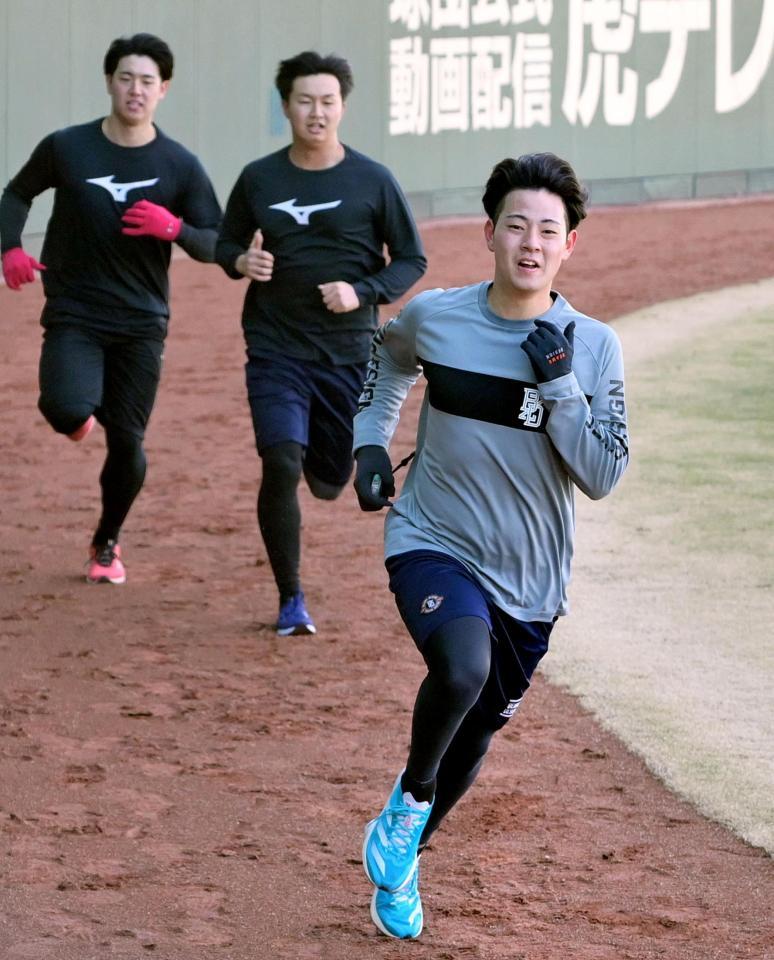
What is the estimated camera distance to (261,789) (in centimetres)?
573

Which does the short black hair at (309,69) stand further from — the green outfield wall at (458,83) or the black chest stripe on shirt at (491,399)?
the green outfield wall at (458,83)

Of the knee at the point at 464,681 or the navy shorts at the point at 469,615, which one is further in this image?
the navy shorts at the point at 469,615

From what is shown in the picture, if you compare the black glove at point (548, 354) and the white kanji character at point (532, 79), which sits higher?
the black glove at point (548, 354)

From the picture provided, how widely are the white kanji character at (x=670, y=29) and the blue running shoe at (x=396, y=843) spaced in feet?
74.9

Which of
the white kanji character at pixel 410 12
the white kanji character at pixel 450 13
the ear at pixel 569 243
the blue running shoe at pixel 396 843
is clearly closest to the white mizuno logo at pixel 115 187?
the ear at pixel 569 243

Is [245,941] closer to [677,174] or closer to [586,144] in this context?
[586,144]

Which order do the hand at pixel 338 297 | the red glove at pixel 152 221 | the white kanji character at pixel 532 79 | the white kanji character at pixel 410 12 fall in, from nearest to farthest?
the hand at pixel 338 297 → the red glove at pixel 152 221 → the white kanji character at pixel 410 12 → the white kanji character at pixel 532 79

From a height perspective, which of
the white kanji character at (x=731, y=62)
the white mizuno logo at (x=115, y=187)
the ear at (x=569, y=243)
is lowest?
the white kanji character at (x=731, y=62)

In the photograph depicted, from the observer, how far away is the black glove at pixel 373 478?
186 inches

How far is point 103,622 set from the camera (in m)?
7.69

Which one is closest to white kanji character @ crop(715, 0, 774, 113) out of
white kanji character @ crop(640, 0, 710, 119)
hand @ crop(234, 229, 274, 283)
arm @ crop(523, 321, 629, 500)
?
white kanji character @ crop(640, 0, 710, 119)

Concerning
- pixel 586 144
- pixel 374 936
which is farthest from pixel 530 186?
pixel 586 144

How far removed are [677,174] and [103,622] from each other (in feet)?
68.2

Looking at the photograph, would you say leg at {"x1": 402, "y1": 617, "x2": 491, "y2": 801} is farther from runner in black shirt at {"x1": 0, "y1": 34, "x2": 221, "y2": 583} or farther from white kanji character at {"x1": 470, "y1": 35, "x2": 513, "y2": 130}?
white kanji character at {"x1": 470, "y1": 35, "x2": 513, "y2": 130}
